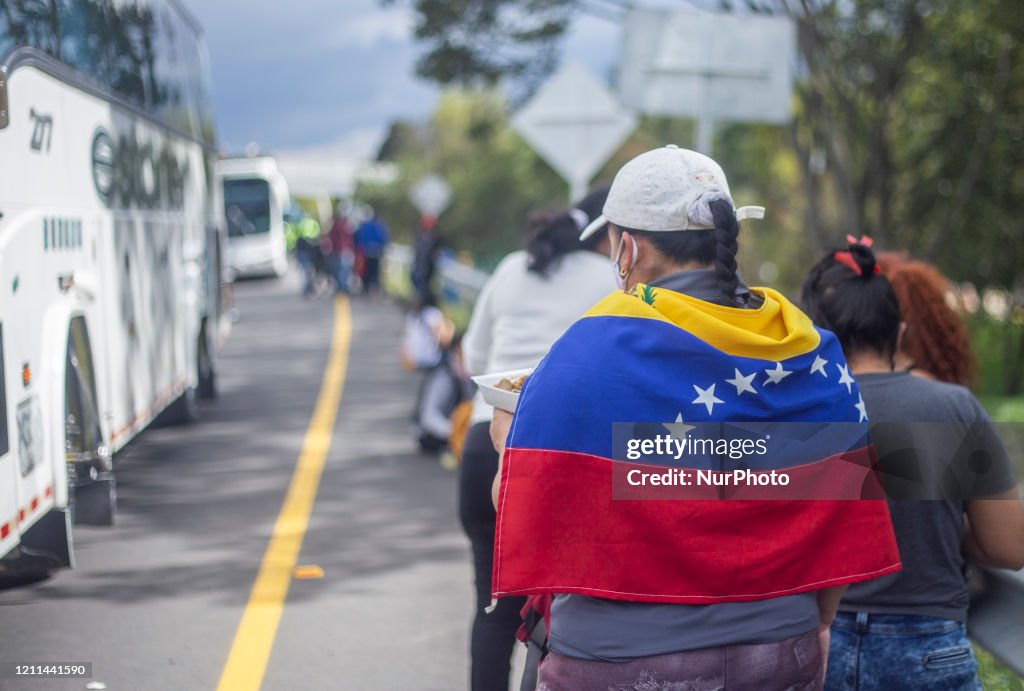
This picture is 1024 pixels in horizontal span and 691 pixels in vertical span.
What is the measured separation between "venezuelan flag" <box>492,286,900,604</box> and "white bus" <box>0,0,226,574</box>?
307cm

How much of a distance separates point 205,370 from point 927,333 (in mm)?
9630

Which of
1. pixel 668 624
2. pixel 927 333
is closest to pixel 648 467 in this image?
pixel 668 624

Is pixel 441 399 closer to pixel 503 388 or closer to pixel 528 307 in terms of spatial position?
pixel 528 307

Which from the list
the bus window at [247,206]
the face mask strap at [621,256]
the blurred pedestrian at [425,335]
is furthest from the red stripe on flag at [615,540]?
the bus window at [247,206]

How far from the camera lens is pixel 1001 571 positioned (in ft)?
11.2

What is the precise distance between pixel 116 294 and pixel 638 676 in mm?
5707

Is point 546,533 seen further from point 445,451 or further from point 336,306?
point 336,306

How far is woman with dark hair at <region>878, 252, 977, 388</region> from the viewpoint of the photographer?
3.58 meters

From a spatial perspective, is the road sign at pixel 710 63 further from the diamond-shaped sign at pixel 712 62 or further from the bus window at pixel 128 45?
the bus window at pixel 128 45

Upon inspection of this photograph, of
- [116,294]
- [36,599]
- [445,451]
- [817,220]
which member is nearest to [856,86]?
[817,220]

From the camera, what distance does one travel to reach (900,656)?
3168mm

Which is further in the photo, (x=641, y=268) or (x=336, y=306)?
(x=336, y=306)

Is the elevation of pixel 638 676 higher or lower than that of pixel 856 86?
lower

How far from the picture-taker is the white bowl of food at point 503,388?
286cm
